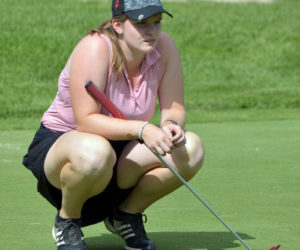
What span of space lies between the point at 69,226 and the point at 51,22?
11.9 meters

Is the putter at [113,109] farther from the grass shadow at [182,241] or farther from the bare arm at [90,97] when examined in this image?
the grass shadow at [182,241]

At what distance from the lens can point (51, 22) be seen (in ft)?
50.7

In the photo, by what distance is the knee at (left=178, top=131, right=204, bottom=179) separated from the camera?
3963mm

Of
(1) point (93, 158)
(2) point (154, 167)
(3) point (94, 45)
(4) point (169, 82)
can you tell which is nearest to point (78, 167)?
(1) point (93, 158)

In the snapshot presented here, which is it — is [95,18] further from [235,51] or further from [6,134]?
[6,134]

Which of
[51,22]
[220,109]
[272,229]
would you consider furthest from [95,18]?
[272,229]

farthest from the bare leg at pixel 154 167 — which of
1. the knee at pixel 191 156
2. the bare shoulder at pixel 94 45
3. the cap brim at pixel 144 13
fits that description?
the cap brim at pixel 144 13

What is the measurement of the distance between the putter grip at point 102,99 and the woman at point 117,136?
0.15 ft

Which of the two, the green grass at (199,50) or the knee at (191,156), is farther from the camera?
the green grass at (199,50)

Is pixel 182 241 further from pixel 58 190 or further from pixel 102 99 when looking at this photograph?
pixel 102 99

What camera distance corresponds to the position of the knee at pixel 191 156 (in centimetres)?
396

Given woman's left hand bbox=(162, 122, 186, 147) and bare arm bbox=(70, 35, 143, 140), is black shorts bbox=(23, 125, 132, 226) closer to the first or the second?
bare arm bbox=(70, 35, 143, 140)

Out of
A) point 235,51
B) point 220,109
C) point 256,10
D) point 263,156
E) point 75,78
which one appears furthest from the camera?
point 256,10

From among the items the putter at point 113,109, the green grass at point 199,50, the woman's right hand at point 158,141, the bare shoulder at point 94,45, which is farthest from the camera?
the green grass at point 199,50
